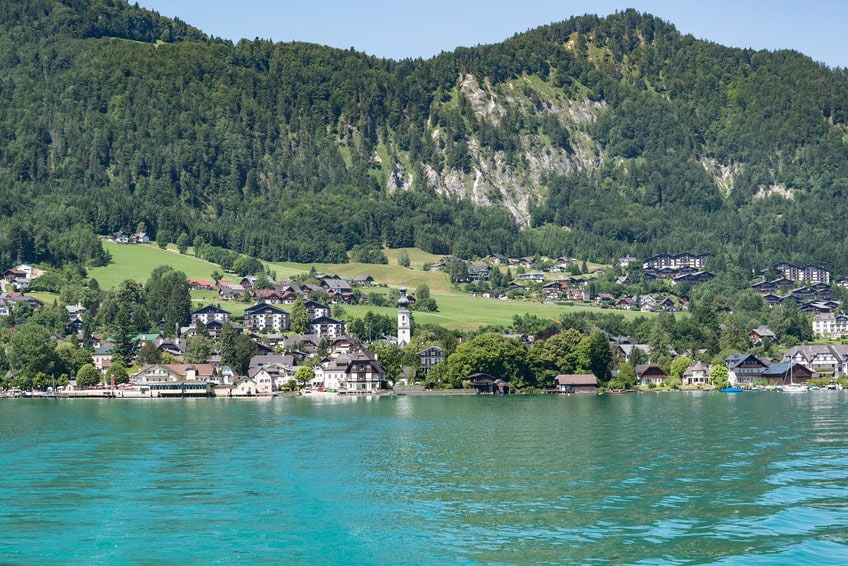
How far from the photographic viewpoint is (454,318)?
18688 cm

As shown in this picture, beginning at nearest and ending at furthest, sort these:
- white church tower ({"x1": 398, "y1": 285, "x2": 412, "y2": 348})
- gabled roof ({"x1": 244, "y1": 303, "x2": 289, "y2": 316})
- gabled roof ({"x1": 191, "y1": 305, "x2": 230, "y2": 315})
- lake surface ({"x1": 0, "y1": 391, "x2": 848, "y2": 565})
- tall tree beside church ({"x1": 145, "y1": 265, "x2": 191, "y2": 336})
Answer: lake surface ({"x1": 0, "y1": 391, "x2": 848, "y2": 565})
white church tower ({"x1": 398, "y1": 285, "x2": 412, "y2": 348})
tall tree beside church ({"x1": 145, "y1": 265, "x2": 191, "y2": 336})
gabled roof ({"x1": 191, "y1": 305, "x2": 230, "y2": 315})
gabled roof ({"x1": 244, "y1": 303, "x2": 289, "y2": 316})

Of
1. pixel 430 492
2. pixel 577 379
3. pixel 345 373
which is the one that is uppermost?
pixel 345 373

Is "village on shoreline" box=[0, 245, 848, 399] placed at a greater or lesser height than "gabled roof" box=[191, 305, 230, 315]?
lesser

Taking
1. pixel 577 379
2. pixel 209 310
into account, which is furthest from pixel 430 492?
pixel 209 310

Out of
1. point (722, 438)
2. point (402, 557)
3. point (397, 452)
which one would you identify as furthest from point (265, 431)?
point (402, 557)

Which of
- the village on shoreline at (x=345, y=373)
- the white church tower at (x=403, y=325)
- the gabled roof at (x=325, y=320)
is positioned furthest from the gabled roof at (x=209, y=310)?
the white church tower at (x=403, y=325)

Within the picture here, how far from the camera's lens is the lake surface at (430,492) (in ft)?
123

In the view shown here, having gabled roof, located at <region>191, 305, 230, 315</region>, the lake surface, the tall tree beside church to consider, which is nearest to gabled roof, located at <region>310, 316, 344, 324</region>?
gabled roof, located at <region>191, 305, 230, 315</region>

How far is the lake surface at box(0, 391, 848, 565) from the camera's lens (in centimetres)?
3741

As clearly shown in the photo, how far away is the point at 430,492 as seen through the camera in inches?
1871

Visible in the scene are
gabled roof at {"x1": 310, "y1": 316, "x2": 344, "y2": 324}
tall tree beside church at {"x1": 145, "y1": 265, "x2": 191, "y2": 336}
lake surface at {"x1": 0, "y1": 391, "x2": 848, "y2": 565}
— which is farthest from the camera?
gabled roof at {"x1": 310, "y1": 316, "x2": 344, "y2": 324}

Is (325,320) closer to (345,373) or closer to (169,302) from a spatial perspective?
(169,302)

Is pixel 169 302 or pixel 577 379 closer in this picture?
pixel 577 379

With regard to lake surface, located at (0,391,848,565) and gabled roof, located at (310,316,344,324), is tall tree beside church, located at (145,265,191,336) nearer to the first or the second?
gabled roof, located at (310,316,344,324)
